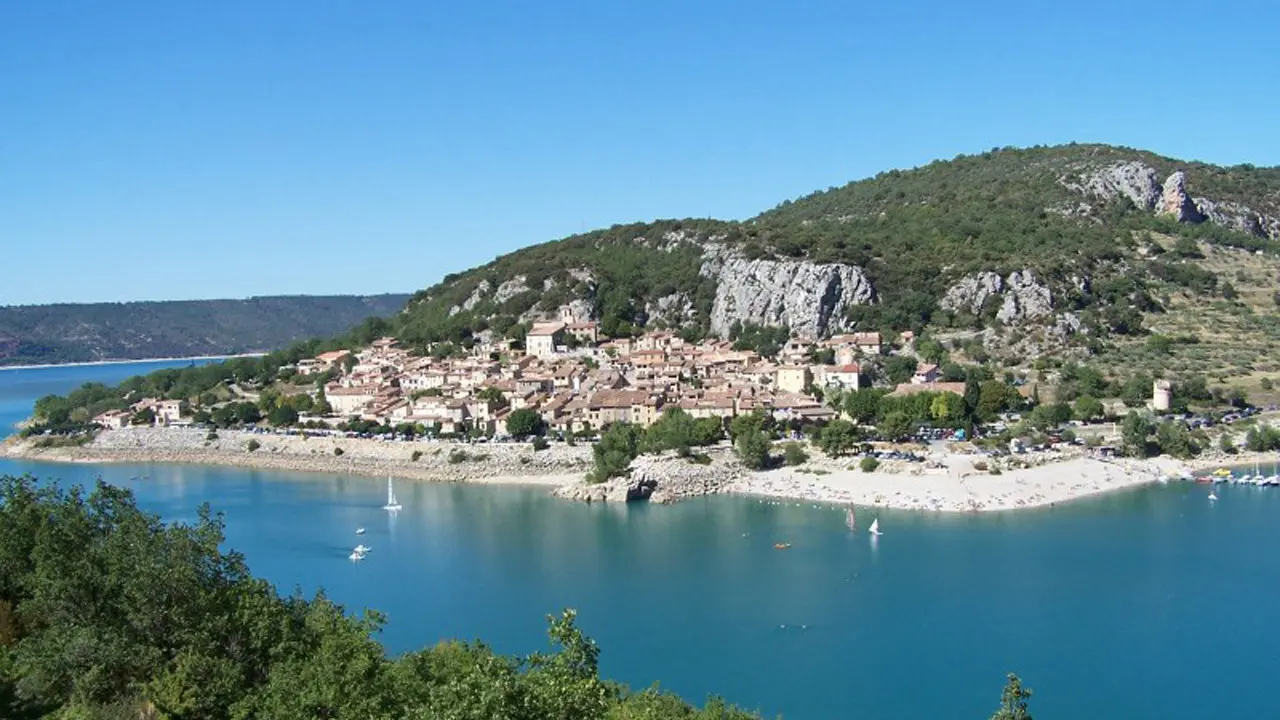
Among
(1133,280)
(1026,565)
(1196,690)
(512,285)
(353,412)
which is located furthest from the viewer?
(512,285)

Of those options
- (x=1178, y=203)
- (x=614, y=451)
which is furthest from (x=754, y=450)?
(x=1178, y=203)

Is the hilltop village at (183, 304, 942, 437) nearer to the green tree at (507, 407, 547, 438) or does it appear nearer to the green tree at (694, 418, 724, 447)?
the green tree at (507, 407, 547, 438)

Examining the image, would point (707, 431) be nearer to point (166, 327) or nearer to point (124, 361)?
point (124, 361)

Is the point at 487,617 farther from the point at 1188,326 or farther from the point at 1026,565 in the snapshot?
the point at 1188,326

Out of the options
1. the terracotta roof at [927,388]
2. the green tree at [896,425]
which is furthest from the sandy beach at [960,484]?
the terracotta roof at [927,388]

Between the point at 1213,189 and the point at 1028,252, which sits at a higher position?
the point at 1213,189

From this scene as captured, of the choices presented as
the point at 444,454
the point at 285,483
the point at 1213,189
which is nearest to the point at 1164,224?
the point at 1213,189

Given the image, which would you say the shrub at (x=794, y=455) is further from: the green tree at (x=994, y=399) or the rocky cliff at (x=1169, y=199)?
the rocky cliff at (x=1169, y=199)
